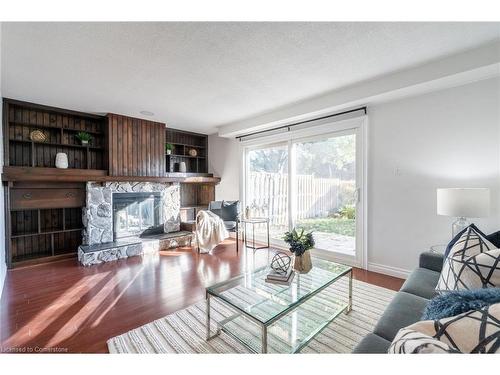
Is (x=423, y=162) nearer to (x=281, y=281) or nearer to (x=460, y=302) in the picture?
(x=281, y=281)

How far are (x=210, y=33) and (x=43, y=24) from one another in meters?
1.17

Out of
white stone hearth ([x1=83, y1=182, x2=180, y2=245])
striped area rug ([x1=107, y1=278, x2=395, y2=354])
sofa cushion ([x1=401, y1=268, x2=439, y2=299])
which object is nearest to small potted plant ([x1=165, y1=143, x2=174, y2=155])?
white stone hearth ([x1=83, y1=182, x2=180, y2=245])

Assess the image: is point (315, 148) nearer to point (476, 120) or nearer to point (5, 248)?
point (476, 120)

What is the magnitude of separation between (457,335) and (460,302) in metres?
0.18

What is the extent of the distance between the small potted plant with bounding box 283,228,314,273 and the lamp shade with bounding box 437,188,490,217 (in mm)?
1308

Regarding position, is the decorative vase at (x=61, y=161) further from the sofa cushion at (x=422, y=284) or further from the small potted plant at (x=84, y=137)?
the sofa cushion at (x=422, y=284)

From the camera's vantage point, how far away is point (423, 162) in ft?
8.40

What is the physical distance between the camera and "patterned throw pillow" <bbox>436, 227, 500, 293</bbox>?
1130 millimetres

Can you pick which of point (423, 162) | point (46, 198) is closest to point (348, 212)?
point (423, 162)

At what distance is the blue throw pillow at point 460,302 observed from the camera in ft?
2.27

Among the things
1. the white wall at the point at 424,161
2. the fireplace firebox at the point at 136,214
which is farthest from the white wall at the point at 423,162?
the fireplace firebox at the point at 136,214

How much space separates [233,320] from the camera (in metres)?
1.82

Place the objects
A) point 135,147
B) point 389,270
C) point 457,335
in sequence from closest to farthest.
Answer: point 457,335 → point 389,270 → point 135,147
